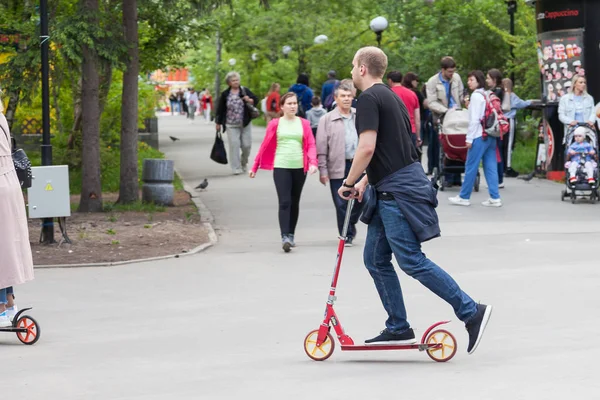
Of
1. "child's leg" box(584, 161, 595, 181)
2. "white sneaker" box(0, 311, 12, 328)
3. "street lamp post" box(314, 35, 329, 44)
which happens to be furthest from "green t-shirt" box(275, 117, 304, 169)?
"street lamp post" box(314, 35, 329, 44)

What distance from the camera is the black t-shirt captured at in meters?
7.37

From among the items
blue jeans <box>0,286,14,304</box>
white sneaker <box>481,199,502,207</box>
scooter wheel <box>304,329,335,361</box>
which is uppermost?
blue jeans <box>0,286,14,304</box>

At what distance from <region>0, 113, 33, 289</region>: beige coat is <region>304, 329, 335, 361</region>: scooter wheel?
7.23 ft

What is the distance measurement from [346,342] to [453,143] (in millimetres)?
11291

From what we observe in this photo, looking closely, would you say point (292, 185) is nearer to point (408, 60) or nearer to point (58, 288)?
point (58, 288)

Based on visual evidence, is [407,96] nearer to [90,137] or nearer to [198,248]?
[90,137]

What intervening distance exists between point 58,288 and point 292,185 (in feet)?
10.7

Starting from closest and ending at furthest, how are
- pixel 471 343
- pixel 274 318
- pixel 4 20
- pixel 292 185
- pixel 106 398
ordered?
pixel 106 398 < pixel 471 343 < pixel 274 318 < pixel 292 185 < pixel 4 20

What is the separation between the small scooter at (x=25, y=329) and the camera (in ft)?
27.1

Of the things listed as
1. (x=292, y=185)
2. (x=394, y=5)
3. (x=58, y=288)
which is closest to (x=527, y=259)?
(x=292, y=185)

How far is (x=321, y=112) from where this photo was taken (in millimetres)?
22422

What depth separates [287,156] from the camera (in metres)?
12.9

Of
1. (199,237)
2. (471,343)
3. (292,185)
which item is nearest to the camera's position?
(471,343)

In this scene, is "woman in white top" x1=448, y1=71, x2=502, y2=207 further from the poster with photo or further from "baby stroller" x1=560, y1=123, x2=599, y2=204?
the poster with photo
